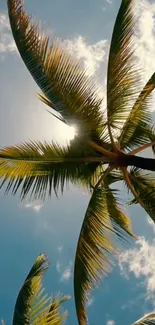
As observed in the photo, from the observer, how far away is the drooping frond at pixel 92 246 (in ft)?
33.4

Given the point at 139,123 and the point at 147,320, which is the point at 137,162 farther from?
the point at 147,320

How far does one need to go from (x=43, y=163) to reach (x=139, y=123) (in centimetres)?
244

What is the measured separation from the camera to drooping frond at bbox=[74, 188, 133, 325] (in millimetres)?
10170

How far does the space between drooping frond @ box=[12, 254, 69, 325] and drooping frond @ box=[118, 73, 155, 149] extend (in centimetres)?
344

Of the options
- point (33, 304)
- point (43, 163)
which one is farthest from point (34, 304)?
point (43, 163)

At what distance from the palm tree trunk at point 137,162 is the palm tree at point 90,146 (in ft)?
0.06

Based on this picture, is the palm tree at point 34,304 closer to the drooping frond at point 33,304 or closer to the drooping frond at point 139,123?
the drooping frond at point 33,304

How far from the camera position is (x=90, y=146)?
10352mm

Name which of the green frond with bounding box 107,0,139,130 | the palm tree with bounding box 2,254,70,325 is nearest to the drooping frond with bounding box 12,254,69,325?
the palm tree with bounding box 2,254,70,325

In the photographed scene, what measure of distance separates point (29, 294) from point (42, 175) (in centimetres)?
302

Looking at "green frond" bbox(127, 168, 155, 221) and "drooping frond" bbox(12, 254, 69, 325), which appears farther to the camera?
"green frond" bbox(127, 168, 155, 221)

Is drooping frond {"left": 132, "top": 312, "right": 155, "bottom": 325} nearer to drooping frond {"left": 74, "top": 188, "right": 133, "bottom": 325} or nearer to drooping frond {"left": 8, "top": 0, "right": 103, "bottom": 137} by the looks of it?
drooping frond {"left": 74, "top": 188, "right": 133, "bottom": 325}

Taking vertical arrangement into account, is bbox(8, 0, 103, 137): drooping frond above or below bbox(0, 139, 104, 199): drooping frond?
above

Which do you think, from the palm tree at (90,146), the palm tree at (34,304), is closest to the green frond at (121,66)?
the palm tree at (90,146)
